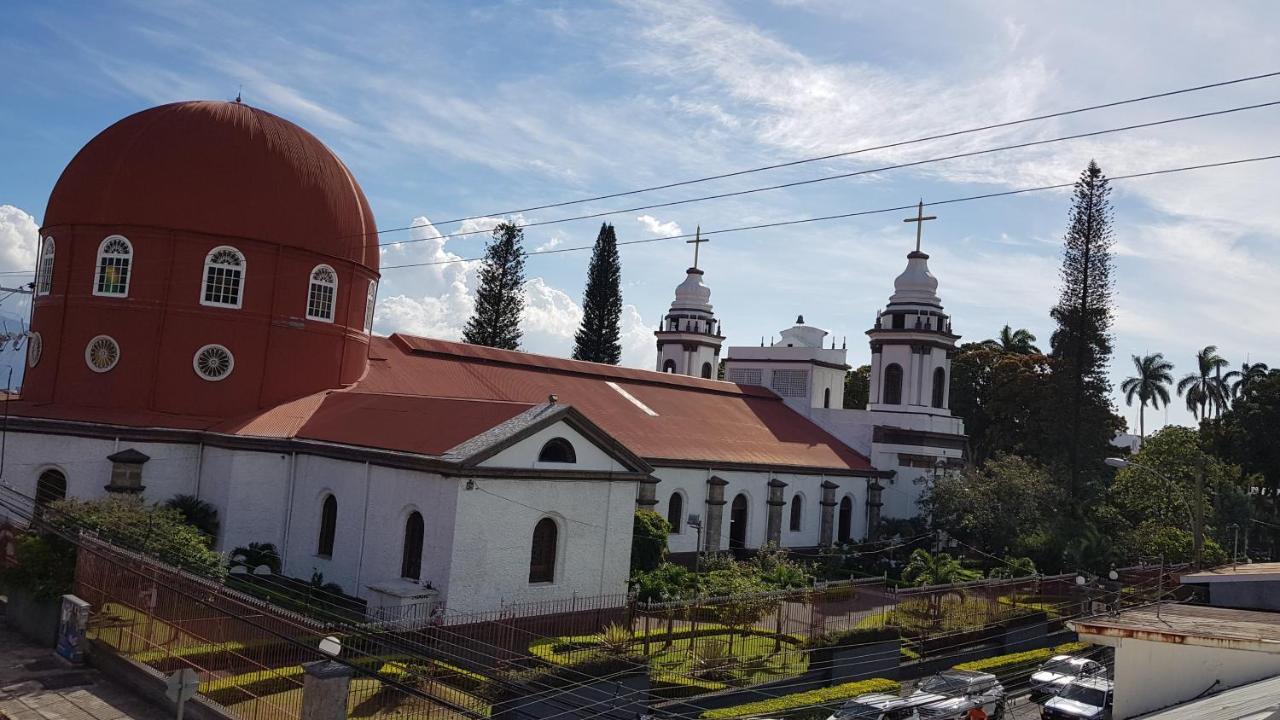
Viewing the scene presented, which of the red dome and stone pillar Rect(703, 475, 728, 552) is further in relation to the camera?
stone pillar Rect(703, 475, 728, 552)

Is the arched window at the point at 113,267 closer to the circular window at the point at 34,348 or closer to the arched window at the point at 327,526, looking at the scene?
the circular window at the point at 34,348

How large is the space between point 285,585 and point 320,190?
460 inches

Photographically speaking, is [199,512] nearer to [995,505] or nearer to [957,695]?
[957,695]

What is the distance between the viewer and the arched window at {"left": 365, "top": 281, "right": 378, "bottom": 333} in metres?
29.8

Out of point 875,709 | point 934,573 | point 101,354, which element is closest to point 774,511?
point 934,573

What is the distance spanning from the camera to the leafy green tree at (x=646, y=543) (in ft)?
85.6

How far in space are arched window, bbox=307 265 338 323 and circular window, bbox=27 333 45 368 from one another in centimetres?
724

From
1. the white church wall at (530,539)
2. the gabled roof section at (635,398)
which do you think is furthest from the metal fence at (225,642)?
the gabled roof section at (635,398)

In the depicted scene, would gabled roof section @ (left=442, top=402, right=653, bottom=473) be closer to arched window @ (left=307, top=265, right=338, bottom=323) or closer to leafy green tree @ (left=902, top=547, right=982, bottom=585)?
arched window @ (left=307, top=265, right=338, bottom=323)

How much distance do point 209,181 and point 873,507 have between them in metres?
28.7

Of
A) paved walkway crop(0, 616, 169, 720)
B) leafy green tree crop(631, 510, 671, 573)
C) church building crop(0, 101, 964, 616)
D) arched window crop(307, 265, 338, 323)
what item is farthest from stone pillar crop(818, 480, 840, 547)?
paved walkway crop(0, 616, 169, 720)

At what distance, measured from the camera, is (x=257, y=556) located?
23.8 m

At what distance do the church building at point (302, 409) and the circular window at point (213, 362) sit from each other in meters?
0.06

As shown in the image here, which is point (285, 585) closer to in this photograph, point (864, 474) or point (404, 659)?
point (404, 659)
